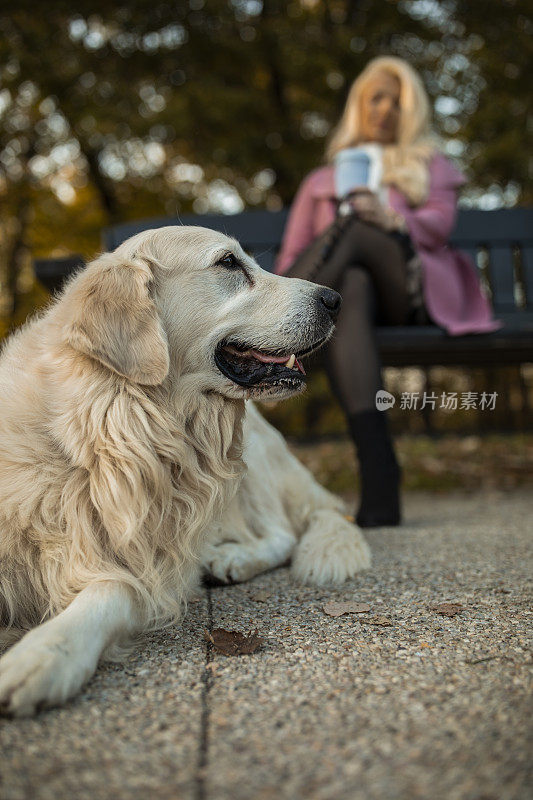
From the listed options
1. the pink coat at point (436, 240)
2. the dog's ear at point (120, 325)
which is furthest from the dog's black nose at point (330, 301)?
the pink coat at point (436, 240)

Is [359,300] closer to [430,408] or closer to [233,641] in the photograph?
[233,641]

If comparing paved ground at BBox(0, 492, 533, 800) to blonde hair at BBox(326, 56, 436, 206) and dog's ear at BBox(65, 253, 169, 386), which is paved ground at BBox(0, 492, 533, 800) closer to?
dog's ear at BBox(65, 253, 169, 386)

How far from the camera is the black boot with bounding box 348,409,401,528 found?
323 centimetres

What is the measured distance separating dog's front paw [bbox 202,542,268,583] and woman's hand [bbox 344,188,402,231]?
191 centimetres

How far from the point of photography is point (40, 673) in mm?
1321

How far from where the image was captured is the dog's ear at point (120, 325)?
6.07 ft

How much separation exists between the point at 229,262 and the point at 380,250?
4.82 ft

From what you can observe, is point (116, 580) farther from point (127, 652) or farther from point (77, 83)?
point (77, 83)

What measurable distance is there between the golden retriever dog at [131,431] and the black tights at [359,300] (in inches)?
41.2

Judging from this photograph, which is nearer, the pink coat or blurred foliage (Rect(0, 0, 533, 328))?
the pink coat

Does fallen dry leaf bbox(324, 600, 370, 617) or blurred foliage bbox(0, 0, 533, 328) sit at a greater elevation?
blurred foliage bbox(0, 0, 533, 328)

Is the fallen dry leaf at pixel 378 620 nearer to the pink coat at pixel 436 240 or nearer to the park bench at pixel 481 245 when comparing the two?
the pink coat at pixel 436 240

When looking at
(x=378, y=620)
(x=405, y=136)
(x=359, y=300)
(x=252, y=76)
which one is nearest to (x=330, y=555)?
(x=378, y=620)

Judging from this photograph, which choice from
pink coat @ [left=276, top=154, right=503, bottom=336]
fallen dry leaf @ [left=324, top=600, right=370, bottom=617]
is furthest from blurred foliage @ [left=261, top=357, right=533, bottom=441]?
fallen dry leaf @ [left=324, top=600, right=370, bottom=617]
